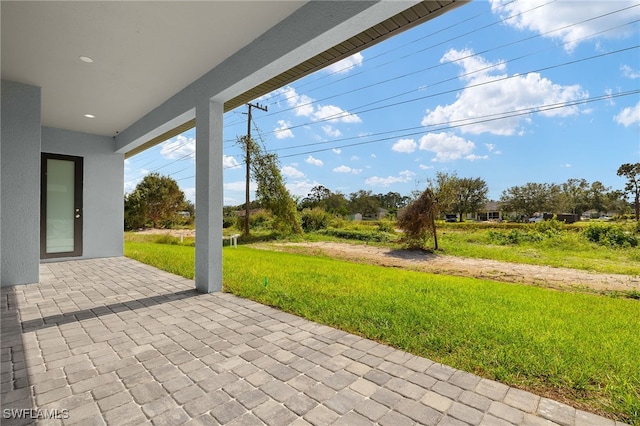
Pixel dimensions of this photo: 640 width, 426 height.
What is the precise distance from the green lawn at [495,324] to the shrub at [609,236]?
16.3 ft

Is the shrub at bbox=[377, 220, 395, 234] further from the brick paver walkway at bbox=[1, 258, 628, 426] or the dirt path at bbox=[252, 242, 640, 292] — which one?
the brick paver walkway at bbox=[1, 258, 628, 426]

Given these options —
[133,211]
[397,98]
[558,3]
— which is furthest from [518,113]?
[133,211]

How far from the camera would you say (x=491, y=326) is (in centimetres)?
265

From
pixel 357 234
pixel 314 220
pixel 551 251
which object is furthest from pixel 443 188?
pixel 314 220

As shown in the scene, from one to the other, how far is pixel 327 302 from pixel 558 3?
30.9ft

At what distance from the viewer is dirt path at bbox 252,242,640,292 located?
5051 mm

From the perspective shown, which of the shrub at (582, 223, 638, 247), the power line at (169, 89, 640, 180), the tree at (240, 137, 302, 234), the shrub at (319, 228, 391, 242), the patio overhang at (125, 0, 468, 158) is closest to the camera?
the patio overhang at (125, 0, 468, 158)

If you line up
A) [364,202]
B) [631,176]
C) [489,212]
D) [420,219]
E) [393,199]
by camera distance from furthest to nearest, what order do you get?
[364,202] → [489,212] → [393,199] → [420,219] → [631,176]

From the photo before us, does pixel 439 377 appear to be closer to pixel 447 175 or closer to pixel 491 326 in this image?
pixel 491 326

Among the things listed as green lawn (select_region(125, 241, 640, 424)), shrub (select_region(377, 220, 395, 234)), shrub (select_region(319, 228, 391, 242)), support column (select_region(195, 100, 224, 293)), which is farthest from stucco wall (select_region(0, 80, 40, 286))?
shrub (select_region(377, 220, 395, 234))

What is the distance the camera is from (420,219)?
9242mm

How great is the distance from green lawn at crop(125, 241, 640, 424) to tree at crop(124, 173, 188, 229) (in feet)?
66.1

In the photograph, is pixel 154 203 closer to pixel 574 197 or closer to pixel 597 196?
pixel 597 196

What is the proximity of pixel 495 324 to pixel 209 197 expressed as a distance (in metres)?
3.66
